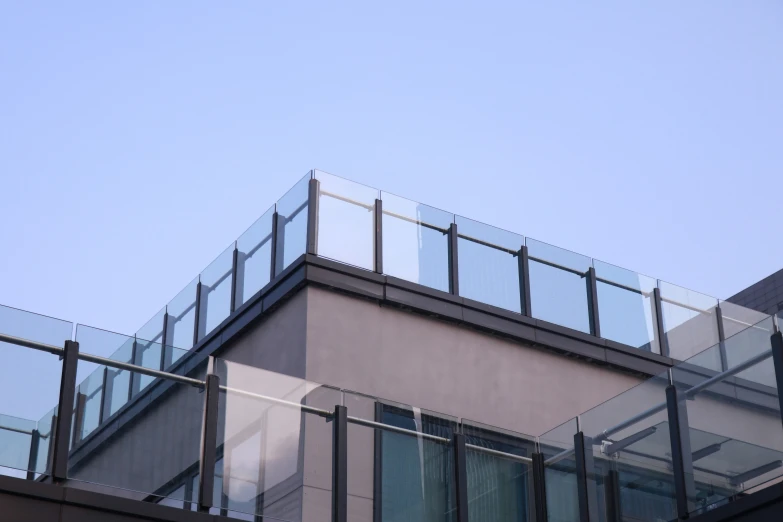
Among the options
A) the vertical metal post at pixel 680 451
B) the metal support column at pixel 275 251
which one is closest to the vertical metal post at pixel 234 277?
the metal support column at pixel 275 251

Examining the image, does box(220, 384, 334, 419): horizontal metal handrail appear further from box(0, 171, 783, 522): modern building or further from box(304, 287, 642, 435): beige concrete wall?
box(304, 287, 642, 435): beige concrete wall

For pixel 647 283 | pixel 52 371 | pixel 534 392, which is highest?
pixel 647 283

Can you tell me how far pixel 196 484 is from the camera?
10.9 m

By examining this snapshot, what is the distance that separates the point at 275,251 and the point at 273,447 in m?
6.25

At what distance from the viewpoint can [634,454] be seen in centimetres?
1200

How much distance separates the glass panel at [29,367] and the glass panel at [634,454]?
5.26 m

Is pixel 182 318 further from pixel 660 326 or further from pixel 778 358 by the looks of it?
pixel 778 358

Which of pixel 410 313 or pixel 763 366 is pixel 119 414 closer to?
pixel 763 366

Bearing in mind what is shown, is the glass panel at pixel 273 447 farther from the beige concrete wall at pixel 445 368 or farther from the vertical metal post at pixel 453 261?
the vertical metal post at pixel 453 261

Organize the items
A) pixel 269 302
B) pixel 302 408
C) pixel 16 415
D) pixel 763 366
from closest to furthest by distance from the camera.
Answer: pixel 16 415
pixel 763 366
pixel 302 408
pixel 269 302

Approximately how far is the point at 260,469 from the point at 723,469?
13.4 feet

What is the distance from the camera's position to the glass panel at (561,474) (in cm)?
1277

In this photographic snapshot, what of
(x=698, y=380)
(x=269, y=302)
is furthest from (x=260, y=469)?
(x=269, y=302)

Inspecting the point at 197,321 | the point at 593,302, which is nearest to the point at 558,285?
the point at 593,302
